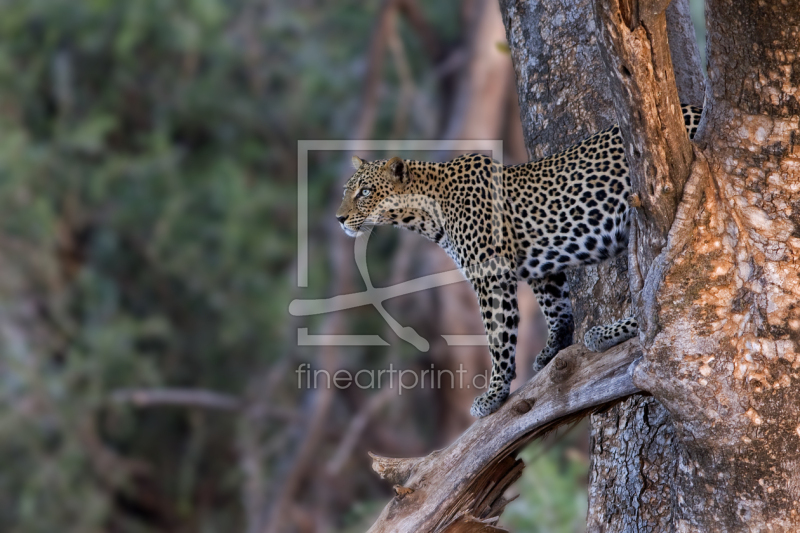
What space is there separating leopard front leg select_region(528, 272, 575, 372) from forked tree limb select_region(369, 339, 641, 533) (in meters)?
0.73

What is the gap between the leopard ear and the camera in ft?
16.8

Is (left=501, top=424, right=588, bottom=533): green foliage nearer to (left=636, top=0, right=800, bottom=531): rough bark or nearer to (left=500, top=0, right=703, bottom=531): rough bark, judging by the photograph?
(left=500, top=0, right=703, bottom=531): rough bark

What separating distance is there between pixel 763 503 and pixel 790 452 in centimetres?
25

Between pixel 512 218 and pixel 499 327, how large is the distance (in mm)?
565

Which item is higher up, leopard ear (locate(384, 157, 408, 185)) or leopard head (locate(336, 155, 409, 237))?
leopard ear (locate(384, 157, 408, 185))

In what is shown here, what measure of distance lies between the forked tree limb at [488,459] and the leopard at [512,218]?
15 centimetres

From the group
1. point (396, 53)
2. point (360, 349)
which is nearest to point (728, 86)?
point (396, 53)

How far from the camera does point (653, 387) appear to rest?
12.4ft

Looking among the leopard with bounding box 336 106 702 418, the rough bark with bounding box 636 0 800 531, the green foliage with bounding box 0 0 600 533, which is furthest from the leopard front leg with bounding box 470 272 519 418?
the green foliage with bounding box 0 0 600 533

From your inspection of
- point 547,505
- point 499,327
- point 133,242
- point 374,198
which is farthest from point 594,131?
point 133,242

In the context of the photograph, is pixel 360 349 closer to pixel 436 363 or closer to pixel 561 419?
pixel 436 363

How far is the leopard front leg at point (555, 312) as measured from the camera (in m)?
5.26

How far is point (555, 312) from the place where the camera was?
17.6 feet

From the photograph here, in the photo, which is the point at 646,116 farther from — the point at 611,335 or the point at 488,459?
the point at 488,459
